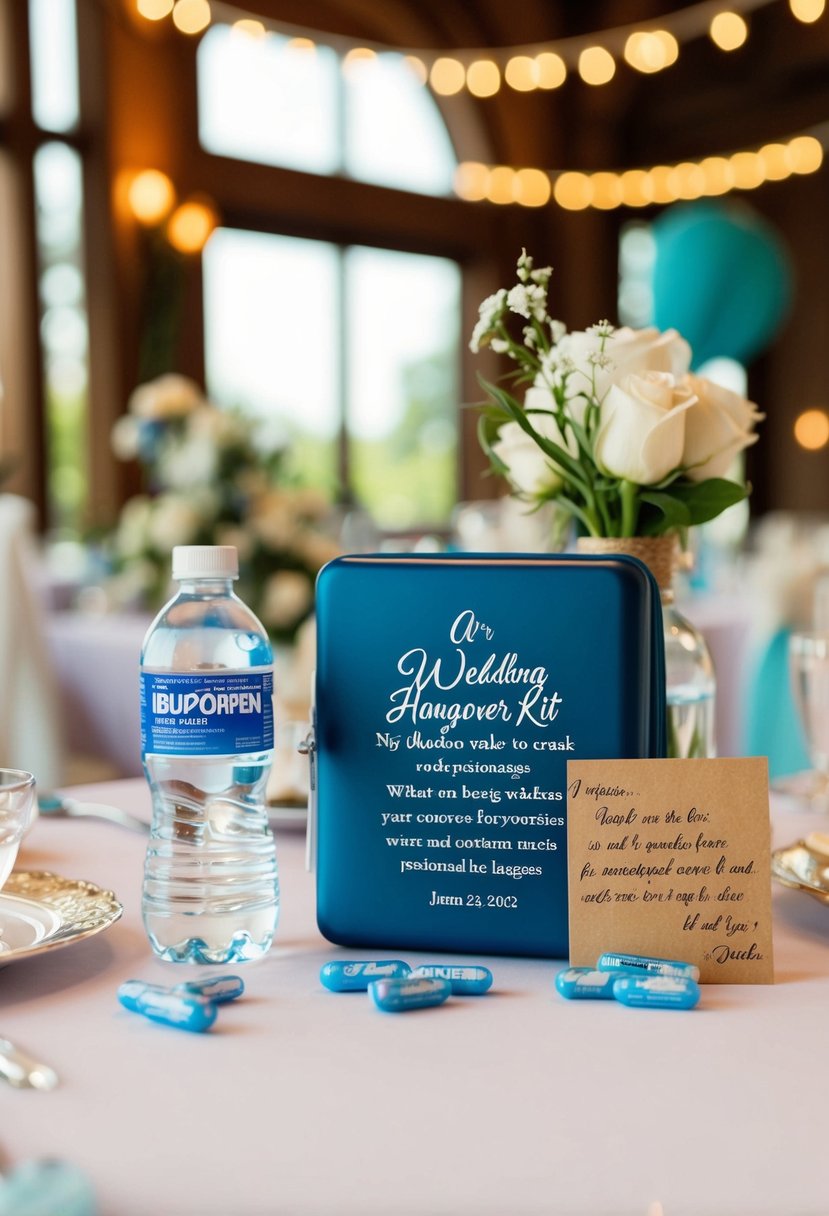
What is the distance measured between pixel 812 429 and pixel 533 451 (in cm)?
815

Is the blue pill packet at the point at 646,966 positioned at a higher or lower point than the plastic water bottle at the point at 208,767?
lower

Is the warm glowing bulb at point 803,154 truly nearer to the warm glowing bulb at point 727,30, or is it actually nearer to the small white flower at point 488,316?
the warm glowing bulb at point 727,30

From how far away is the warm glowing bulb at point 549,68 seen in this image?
173 inches

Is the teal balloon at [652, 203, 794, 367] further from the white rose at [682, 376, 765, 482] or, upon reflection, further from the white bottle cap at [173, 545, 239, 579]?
the white bottle cap at [173, 545, 239, 579]

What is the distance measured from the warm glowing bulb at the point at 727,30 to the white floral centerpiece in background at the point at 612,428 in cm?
337

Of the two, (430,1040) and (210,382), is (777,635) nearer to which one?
(430,1040)

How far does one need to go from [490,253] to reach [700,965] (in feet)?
26.5

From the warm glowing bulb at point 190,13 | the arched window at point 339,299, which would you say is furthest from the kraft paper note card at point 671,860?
the arched window at point 339,299

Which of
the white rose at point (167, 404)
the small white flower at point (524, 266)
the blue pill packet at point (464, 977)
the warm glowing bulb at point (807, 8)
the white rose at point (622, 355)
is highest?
the warm glowing bulb at point (807, 8)

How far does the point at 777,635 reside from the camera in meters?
2.56

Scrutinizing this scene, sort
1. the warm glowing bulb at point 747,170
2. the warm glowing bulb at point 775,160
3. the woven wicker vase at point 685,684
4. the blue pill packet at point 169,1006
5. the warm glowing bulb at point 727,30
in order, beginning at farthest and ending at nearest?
the warm glowing bulb at point 747,170, the warm glowing bulb at point 775,160, the warm glowing bulb at point 727,30, the woven wicker vase at point 685,684, the blue pill packet at point 169,1006

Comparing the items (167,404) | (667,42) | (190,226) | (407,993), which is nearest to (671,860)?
(407,993)

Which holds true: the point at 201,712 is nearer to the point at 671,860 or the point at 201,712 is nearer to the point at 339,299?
the point at 671,860

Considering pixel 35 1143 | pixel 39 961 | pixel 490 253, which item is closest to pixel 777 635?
pixel 39 961
